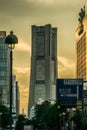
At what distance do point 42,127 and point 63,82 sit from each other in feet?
281

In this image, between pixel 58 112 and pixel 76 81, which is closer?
pixel 76 81

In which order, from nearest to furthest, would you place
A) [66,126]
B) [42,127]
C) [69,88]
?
[69,88] < [66,126] < [42,127]

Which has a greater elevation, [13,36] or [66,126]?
[13,36]

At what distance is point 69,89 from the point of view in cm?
A: 10762

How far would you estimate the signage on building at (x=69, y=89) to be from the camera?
107688 mm

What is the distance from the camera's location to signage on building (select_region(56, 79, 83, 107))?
353ft

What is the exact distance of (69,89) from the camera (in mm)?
107625

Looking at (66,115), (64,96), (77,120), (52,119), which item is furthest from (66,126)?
(64,96)

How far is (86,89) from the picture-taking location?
6540 inches

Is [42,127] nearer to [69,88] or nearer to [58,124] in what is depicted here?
[58,124]

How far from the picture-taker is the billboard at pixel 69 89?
353 ft

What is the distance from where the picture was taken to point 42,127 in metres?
192

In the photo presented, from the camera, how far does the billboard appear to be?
107688mm

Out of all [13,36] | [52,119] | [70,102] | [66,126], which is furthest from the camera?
[52,119]
